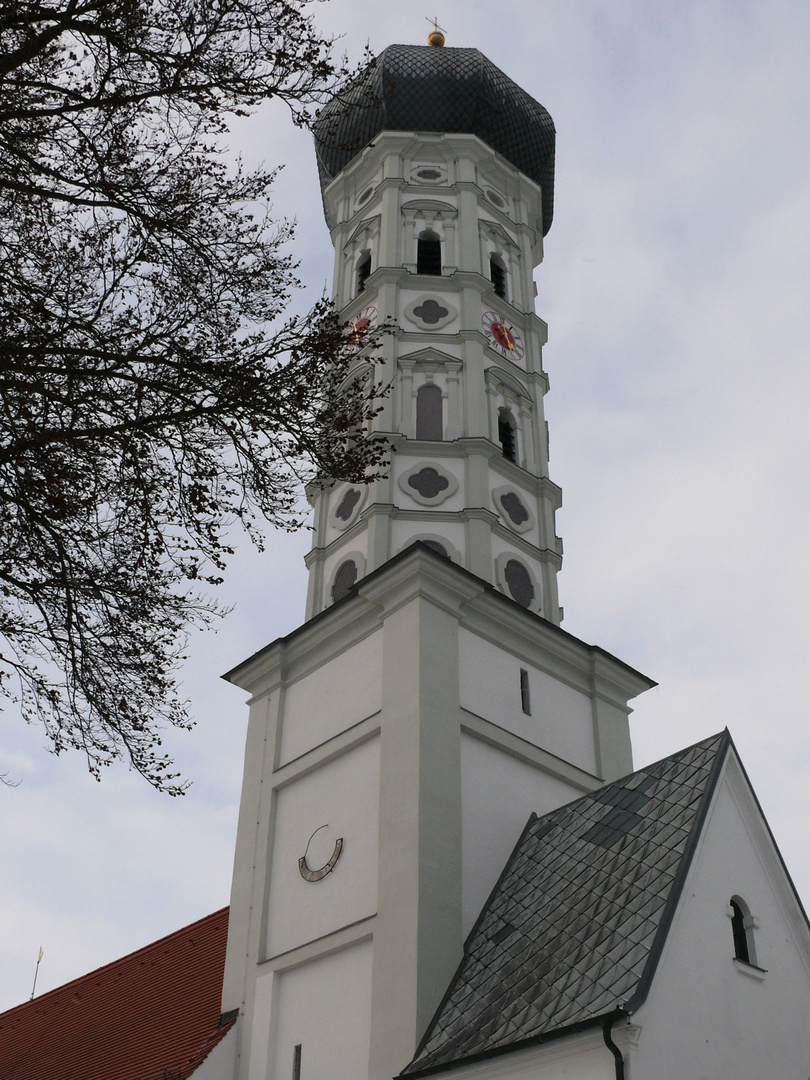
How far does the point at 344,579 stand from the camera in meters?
17.5

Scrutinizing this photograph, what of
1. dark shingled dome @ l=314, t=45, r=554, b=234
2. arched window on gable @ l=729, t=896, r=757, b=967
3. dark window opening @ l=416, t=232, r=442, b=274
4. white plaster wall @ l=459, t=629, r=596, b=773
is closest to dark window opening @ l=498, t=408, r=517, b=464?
dark window opening @ l=416, t=232, r=442, b=274

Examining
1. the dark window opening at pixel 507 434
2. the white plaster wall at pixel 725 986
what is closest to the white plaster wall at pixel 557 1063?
the white plaster wall at pixel 725 986

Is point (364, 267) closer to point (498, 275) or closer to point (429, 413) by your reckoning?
point (498, 275)

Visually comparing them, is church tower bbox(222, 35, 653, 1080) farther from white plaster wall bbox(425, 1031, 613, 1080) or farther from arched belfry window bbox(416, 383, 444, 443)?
white plaster wall bbox(425, 1031, 613, 1080)

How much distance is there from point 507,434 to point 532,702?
5.19 metres

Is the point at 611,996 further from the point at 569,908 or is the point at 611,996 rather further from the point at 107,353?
the point at 107,353

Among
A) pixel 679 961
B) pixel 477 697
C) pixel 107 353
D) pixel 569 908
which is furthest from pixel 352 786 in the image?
pixel 107 353

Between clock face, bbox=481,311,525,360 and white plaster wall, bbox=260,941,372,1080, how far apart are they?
10664 mm

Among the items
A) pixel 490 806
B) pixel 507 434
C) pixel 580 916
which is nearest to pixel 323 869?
pixel 490 806

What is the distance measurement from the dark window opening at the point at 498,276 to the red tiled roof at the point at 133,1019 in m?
12.0

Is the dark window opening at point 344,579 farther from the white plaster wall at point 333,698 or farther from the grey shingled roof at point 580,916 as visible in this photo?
the grey shingled roof at point 580,916

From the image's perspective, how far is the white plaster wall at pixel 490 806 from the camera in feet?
45.2

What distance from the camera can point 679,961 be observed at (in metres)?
11.1

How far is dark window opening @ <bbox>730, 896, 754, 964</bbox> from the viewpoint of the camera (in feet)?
39.9
